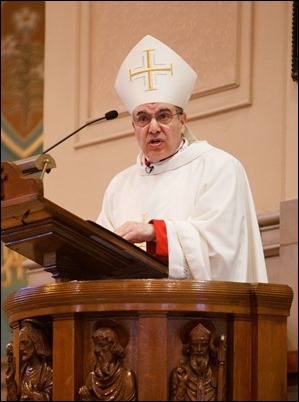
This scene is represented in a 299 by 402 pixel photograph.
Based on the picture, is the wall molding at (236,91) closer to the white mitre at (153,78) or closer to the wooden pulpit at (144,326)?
the white mitre at (153,78)

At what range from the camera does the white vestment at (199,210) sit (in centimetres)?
469

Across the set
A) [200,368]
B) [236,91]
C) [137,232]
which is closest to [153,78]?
[137,232]

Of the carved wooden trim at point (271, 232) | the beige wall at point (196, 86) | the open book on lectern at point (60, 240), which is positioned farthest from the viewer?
the beige wall at point (196, 86)

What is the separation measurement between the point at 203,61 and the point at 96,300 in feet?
12.7

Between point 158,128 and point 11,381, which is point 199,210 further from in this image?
point 11,381

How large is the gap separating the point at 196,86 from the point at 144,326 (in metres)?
3.86

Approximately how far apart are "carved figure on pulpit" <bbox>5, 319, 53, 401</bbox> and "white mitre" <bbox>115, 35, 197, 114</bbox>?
143 cm

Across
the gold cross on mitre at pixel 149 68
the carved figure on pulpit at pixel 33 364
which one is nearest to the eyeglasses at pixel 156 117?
the gold cross on mitre at pixel 149 68

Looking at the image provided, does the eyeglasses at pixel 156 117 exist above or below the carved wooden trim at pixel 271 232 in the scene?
above

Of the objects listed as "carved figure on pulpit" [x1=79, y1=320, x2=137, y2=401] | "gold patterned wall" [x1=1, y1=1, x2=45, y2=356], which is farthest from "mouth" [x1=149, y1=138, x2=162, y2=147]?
"gold patterned wall" [x1=1, y1=1, x2=45, y2=356]

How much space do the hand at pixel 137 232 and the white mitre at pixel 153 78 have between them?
2.80 ft

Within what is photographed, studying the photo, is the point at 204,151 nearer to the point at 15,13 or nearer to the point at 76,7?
the point at 76,7

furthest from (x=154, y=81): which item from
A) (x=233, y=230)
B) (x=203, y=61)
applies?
(x=203, y=61)

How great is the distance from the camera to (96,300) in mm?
4102
